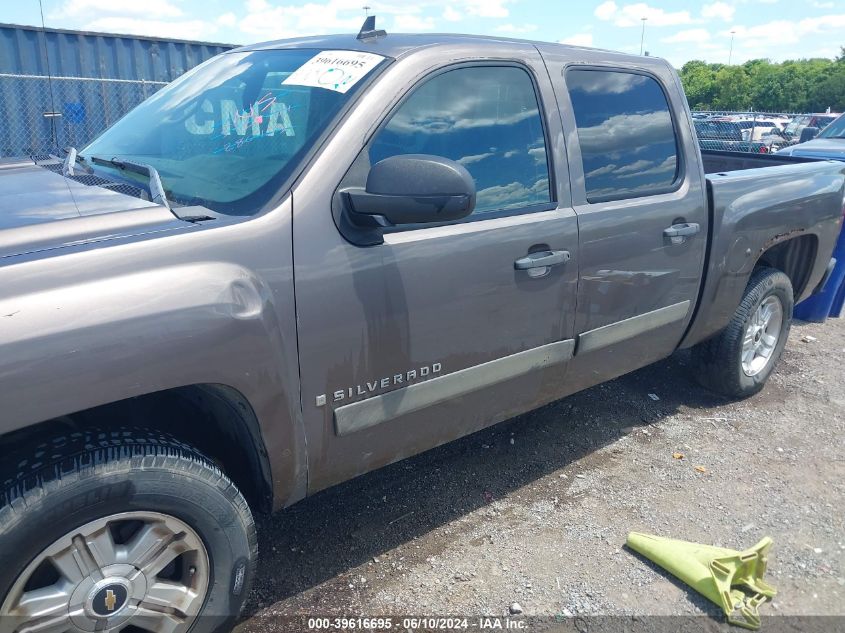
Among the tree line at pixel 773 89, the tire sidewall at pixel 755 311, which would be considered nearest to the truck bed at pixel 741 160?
the tire sidewall at pixel 755 311

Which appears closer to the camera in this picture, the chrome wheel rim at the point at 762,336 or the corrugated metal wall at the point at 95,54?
the chrome wheel rim at the point at 762,336

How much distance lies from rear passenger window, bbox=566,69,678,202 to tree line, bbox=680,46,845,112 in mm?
60054

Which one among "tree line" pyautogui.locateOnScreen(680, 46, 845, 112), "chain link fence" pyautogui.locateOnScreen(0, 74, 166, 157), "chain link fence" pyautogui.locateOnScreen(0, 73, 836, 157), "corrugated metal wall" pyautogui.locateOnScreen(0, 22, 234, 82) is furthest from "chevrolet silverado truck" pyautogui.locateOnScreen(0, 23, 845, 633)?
"tree line" pyautogui.locateOnScreen(680, 46, 845, 112)

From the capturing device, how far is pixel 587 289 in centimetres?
301

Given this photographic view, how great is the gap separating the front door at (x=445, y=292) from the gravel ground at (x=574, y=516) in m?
0.51

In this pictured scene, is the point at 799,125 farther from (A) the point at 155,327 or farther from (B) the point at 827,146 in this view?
(A) the point at 155,327

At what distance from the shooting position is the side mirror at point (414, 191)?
2139mm

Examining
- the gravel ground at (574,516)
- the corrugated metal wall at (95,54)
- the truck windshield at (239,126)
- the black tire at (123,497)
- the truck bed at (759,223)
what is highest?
the corrugated metal wall at (95,54)

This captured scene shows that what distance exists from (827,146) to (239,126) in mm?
8322

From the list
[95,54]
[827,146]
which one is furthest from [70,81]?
[827,146]

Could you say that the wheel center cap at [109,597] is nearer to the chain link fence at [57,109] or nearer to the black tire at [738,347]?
the black tire at [738,347]

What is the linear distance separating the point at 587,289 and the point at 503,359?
53cm

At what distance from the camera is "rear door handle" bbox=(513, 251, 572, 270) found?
2701 mm

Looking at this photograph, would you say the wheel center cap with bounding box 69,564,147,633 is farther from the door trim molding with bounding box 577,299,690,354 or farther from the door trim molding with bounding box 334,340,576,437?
the door trim molding with bounding box 577,299,690,354
